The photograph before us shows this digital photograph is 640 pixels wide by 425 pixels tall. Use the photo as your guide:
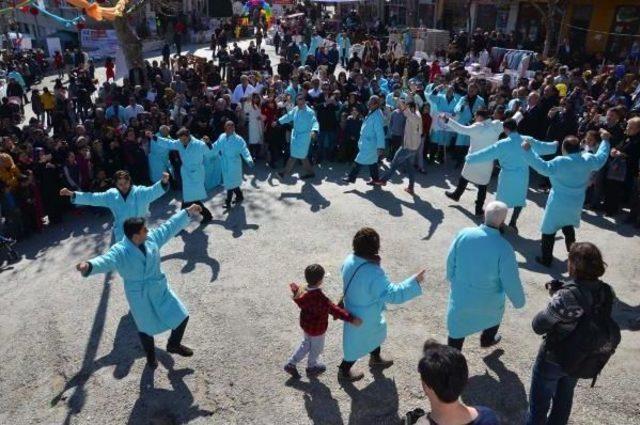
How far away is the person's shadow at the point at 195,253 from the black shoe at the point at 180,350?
1.57 meters

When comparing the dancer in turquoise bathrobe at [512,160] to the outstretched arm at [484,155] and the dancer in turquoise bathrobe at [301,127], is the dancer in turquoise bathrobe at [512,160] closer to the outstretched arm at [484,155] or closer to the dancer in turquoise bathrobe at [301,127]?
the outstretched arm at [484,155]

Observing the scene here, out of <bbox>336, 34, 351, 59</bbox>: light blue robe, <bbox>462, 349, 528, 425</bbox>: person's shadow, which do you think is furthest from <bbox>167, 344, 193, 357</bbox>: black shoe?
<bbox>336, 34, 351, 59</bbox>: light blue robe

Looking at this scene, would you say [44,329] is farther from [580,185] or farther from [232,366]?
[580,185]

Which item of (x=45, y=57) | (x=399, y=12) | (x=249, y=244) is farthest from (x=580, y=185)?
(x=399, y=12)

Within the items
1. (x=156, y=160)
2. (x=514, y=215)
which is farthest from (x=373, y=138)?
(x=156, y=160)

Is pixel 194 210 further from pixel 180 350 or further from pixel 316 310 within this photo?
pixel 316 310

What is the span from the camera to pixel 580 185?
6211mm

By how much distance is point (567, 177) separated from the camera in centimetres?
616

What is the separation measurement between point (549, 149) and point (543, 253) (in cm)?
144

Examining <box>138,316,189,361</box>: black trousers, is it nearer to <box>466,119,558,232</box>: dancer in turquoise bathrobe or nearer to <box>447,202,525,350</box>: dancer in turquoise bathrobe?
<box>447,202,525,350</box>: dancer in turquoise bathrobe

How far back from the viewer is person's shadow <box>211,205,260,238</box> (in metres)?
8.05

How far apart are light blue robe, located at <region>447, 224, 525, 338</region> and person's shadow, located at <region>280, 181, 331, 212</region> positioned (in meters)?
4.44

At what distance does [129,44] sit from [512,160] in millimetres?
11980

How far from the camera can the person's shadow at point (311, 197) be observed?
8.85 m
